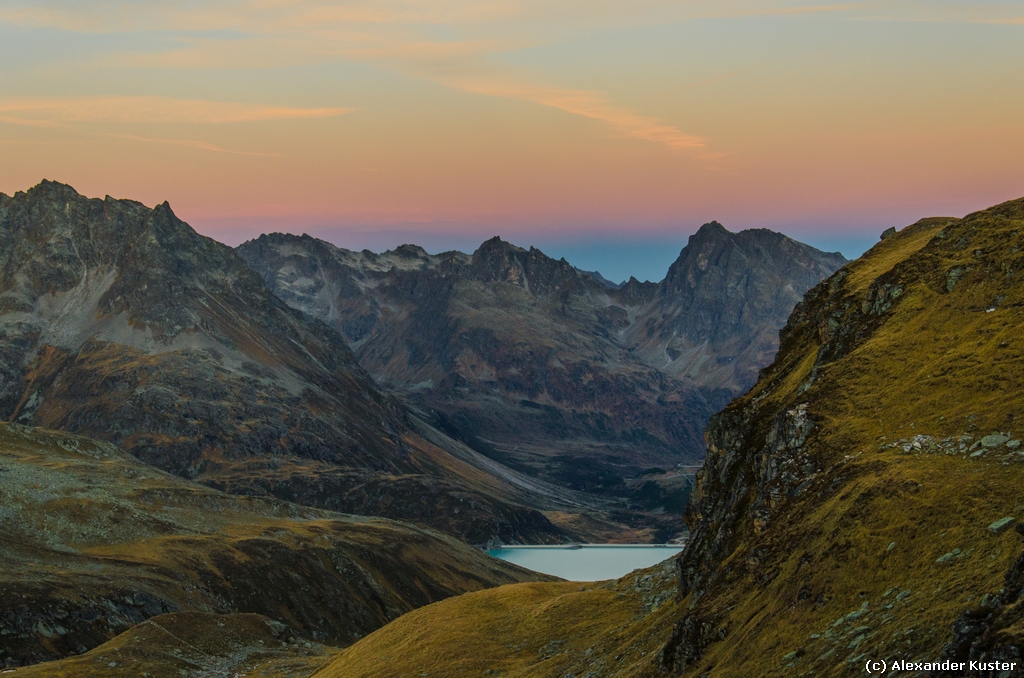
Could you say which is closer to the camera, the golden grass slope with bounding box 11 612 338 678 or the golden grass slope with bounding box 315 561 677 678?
the golden grass slope with bounding box 315 561 677 678

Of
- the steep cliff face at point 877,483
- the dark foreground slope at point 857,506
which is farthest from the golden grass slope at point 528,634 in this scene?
the steep cliff face at point 877,483

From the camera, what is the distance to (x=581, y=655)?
8338 centimetres

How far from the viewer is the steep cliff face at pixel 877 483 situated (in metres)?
46.4

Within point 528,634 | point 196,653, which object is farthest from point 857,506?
point 196,653

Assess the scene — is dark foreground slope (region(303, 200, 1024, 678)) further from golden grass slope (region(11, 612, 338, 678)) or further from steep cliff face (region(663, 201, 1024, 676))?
golden grass slope (region(11, 612, 338, 678))

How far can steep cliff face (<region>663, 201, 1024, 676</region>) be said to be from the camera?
46.4 meters

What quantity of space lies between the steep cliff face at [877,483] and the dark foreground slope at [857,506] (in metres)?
0.13

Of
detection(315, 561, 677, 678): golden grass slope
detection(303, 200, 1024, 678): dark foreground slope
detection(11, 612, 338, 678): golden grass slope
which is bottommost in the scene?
detection(11, 612, 338, 678): golden grass slope

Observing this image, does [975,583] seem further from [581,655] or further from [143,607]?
[143,607]

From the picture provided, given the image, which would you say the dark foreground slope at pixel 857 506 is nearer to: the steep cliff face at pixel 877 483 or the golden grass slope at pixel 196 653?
the steep cliff face at pixel 877 483

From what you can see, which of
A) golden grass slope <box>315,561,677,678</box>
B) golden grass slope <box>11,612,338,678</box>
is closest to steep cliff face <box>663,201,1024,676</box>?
golden grass slope <box>315,561,677,678</box>

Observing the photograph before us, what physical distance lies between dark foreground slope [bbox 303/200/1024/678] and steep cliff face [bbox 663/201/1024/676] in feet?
0.42

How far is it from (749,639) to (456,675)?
43229 mm

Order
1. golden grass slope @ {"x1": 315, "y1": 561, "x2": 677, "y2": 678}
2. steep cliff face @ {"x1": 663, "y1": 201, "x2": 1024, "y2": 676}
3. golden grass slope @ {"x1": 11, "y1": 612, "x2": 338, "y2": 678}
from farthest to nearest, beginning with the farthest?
golden grass slope @ {"x1": 11, "y1": 612, "x2": 338, "y2": 678}, golden grass slope @ {"x1": 315, "y1": 561, "x2": 677, "y2": 678}, steep cliff face @ {"x1": 663, "y1": 201, "x2": 1024, "y2": 676}
